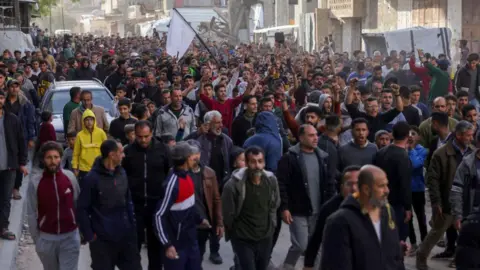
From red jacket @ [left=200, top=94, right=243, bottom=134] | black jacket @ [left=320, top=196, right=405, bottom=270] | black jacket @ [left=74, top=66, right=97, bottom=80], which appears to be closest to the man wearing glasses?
red jacket @ [left=200, top=94, right=243, bottom=134]

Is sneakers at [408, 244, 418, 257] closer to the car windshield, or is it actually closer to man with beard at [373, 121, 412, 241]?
man with beard at [373, 121, 412, 241]

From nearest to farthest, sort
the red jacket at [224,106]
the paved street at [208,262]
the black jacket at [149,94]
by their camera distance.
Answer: the paved street at [208,262] → the red jacket at [224,106] → the black jacket at [149,94]

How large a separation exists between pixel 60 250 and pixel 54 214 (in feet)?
1.00

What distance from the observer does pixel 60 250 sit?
7621 millimetres

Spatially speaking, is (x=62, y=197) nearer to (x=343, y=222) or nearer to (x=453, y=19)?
(x=343, y=222)

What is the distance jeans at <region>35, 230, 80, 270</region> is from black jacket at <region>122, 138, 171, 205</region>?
104cm

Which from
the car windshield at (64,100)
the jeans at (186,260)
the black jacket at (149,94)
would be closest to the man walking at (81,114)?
the black jacket at (149,94)

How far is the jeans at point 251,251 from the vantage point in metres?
7.88

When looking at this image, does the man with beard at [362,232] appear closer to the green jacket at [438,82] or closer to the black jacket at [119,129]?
the black jacket at [119,129]

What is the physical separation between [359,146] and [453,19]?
2149 centimetres

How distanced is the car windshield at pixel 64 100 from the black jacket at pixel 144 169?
875cm

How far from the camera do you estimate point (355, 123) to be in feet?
29.4

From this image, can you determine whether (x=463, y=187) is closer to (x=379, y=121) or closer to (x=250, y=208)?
(x=250, y=208)

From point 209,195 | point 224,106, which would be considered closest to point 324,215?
point 209,195
